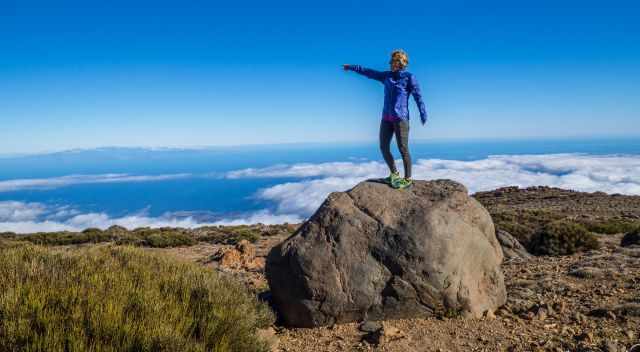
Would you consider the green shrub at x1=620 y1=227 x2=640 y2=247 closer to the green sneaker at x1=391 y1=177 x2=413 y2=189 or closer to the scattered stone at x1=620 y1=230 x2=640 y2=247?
the scattered stone at x1=620 y1=230 x2=640 y2=247

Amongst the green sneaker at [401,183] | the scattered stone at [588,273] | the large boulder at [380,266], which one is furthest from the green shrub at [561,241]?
→ the green sneaker at [401,183]

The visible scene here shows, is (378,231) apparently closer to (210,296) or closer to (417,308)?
(417,308)

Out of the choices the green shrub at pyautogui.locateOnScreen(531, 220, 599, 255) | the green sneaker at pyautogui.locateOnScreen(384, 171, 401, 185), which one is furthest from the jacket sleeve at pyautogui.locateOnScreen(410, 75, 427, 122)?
the green shrub at pyautogui.locateOnScreen(531, 220, 599, 255)

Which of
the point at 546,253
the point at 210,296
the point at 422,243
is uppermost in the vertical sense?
the point at 422,243

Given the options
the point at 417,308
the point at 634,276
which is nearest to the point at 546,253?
the point at 634,276

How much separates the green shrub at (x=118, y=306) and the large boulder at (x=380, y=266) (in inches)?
30.6

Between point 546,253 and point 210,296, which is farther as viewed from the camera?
point 546,253

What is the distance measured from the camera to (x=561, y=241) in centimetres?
1455

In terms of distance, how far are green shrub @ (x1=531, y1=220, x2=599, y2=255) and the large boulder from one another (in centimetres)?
781

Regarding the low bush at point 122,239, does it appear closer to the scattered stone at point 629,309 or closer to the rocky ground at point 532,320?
the rocky ground at point 532,320

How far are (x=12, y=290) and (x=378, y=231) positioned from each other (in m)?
5.11

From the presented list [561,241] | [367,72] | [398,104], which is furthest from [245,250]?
[561,241]

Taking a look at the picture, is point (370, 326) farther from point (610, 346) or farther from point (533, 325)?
point (610, 346)

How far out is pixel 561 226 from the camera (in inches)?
595
